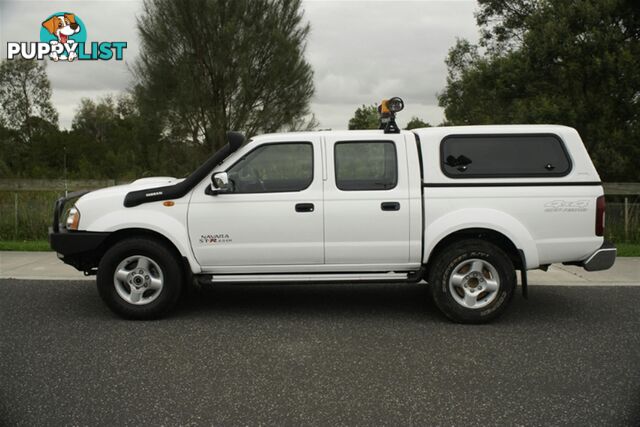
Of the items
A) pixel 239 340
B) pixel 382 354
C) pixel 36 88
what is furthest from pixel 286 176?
pixel 36 88

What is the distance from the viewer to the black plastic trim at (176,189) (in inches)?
231

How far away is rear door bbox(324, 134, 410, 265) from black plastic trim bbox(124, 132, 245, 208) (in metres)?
1.03

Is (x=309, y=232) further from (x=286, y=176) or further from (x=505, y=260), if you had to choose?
(x=505, y=260)

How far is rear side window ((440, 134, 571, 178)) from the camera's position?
590 centimetres

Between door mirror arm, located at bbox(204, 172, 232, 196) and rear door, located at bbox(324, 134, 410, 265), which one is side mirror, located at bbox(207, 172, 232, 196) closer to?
door mirror arm, located at bbox(204, 172, 232, 196)

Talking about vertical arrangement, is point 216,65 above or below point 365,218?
above

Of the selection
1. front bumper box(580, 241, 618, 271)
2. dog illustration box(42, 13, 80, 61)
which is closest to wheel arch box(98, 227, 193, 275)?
front bumper box(580, 241, 618, 271)

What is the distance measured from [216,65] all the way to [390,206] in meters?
22.3

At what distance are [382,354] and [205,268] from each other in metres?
2.04

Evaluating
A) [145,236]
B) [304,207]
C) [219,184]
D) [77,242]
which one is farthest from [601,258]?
[77,242]

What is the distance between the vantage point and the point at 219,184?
18.7 ft

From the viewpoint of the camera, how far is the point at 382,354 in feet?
16.2

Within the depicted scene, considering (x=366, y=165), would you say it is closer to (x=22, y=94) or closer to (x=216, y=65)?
(x=216, y=65)

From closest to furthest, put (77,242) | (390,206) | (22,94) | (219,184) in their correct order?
(219,184) → (390,206) → (77,242) → (22,94)
